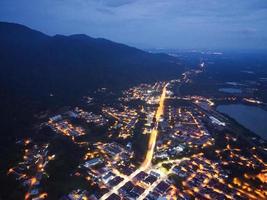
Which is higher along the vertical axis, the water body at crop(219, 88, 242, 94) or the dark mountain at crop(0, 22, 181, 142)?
the dark mountain at crop(0, 22, 181, 142)

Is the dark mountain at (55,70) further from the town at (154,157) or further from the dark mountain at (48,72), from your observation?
the town at (154,157)

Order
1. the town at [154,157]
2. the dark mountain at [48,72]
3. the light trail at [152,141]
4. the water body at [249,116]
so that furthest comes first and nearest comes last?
1. the water body at [249,116]
2. the dark mountain at [48,72]
3. the light trail at [152,141]
4. the town at [154,157]

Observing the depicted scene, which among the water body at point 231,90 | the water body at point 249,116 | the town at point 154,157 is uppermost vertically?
the town at point 154,157

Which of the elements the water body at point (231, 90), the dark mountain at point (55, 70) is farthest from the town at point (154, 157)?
the water body at point (231, 90)

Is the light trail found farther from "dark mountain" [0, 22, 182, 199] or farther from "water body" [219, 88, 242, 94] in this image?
"water body" [219, 88, 242, 94]

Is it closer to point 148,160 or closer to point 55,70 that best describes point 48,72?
point 55,70

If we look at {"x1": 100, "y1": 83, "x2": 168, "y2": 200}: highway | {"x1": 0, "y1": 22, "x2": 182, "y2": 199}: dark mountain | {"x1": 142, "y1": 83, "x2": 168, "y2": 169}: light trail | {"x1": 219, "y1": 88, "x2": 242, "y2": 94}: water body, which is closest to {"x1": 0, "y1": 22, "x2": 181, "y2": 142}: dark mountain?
{"x1": 0, "y1": 22, "x2": 182, "y2": 199}: dark mountain

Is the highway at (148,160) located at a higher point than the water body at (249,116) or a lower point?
higher
